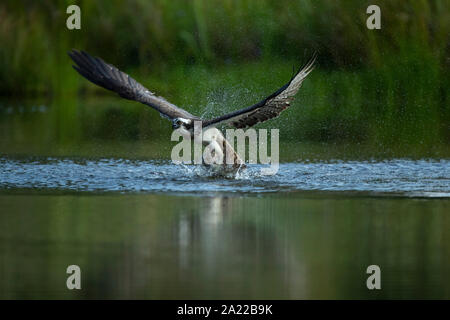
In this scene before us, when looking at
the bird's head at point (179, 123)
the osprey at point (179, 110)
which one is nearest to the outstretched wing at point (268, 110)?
the osprey at point (179, 110)

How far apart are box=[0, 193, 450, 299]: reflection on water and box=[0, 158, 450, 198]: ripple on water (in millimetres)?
518

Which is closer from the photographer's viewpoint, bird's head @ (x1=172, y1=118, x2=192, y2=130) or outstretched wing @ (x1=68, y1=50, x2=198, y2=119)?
bird's head @ (x1=172, y1=118, x2=192, y2=130)

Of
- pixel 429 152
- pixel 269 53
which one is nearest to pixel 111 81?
pixel 429 152

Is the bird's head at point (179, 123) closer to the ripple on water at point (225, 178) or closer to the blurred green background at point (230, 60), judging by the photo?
the ripple on water at point (225, 178)

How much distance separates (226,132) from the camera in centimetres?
1273

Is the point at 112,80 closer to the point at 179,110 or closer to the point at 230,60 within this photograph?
the point at 179,110

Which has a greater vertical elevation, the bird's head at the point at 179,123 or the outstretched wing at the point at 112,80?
the outstretched wing at the point at 112,80

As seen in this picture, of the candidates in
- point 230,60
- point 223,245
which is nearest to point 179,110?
point 223,245

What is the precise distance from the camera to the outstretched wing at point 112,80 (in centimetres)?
1146

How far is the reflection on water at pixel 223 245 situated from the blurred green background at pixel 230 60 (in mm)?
5678

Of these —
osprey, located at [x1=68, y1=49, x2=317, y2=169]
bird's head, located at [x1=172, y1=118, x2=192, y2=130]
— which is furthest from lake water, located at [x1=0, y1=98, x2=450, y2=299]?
bird's head, located at [x1=172, y1=118, x2=192, y2=130]

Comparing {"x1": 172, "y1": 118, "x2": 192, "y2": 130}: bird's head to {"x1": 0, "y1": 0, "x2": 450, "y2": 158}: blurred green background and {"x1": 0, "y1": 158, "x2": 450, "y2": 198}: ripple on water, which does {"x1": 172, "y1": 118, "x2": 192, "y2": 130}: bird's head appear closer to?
{"x1": 0, "y1": 158, "x2": 450, "y2": 198}: ripple on water

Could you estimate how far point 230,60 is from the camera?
18.0m

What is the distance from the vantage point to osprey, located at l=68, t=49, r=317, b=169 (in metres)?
10.6
